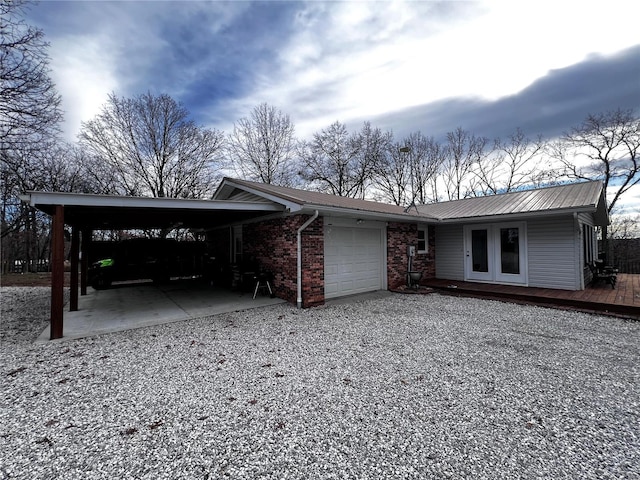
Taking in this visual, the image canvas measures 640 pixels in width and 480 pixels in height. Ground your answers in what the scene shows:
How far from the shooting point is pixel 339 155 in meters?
21.0

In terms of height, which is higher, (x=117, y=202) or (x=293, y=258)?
(x=117, y=202)

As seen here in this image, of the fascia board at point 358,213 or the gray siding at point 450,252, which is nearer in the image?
the fascia board at point 358,213

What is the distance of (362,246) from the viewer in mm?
8562

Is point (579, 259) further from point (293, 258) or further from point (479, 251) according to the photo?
point (293, 258)

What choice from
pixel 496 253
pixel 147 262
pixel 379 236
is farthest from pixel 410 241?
pixel 147 262

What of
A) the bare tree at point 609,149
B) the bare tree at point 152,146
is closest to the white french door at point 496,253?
the bare tree at point 609,149

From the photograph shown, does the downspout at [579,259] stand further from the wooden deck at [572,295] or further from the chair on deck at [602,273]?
the chair on deck at [602,273]

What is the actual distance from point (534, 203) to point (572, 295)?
9.11ft

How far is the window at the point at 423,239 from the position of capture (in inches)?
411

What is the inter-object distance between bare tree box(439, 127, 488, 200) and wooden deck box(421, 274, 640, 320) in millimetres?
13627

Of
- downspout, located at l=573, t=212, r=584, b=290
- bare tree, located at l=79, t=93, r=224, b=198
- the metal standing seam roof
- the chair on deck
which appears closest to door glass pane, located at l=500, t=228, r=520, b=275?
the metal standing seam roof

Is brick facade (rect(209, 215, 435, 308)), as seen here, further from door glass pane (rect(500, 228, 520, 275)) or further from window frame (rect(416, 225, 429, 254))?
door glass pane (rect(500, 228, 520, 275))

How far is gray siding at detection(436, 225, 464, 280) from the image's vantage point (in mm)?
10180

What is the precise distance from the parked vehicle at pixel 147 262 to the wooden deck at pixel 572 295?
995cm
